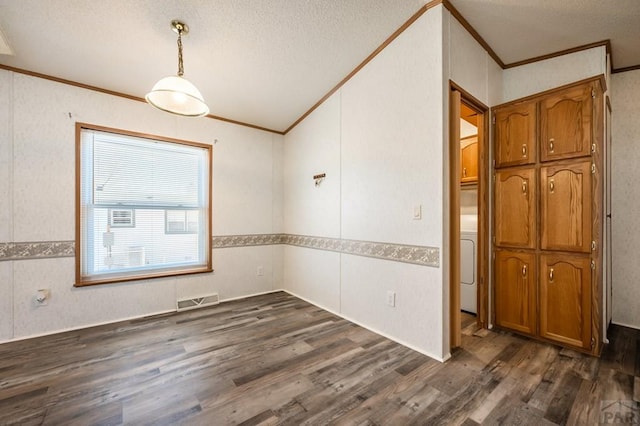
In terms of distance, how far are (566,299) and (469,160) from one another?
74.4 inches

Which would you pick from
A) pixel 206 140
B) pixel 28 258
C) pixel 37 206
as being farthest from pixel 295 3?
pixel 28 258

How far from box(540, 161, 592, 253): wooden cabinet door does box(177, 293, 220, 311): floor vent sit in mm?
3765

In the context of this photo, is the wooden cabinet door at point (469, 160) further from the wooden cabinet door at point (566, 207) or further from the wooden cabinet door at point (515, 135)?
the wooden cabinet door at point (566, 207)

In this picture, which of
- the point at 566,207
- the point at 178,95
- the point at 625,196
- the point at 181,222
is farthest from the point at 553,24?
the point at 181,222

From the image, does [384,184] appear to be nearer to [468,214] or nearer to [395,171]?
[395,171]

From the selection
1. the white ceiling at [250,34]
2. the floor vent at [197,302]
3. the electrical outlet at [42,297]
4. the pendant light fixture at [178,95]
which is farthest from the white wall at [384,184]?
the electrical outlet at [42,297]

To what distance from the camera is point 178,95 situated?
6.78 feet

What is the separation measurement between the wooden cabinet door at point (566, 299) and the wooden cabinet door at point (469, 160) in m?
1.33

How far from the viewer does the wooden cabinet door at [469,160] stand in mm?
3406

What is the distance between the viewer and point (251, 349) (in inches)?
93.3

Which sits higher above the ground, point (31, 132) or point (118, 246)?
point (31, 132)

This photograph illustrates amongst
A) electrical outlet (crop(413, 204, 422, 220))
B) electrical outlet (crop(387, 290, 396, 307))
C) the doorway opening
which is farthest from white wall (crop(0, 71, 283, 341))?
the doorway opening

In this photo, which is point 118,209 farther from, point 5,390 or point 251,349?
point 251,349

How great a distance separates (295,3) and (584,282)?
10.7 feet
